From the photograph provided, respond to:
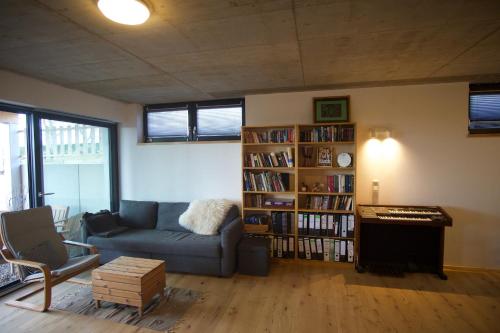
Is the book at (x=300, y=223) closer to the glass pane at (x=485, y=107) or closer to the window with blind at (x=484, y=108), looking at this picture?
the window with blind at (x=484, y=108)

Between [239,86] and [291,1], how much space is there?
1.88 meters

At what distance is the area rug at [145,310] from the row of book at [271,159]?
1.79 metres

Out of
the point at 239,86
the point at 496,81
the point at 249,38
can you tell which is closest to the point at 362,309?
the point at 249,38

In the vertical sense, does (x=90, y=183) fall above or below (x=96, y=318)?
above

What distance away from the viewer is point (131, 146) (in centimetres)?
443

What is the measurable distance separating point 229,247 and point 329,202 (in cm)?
143

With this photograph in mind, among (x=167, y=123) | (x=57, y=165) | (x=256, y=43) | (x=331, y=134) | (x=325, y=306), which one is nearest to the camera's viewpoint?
(x=256, y=43)

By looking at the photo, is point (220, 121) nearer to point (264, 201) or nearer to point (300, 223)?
point (264, 201)

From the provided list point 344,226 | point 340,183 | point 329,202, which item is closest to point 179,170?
point 329,202

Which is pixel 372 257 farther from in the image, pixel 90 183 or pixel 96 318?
pixel 90 183

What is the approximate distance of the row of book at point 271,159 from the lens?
357cm

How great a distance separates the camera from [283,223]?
11.8ft

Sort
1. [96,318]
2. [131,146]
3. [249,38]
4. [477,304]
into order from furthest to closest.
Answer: [131,146] < [477,304] < [96,318] < [249,38]

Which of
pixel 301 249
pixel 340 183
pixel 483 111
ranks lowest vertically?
pixel 301 249
